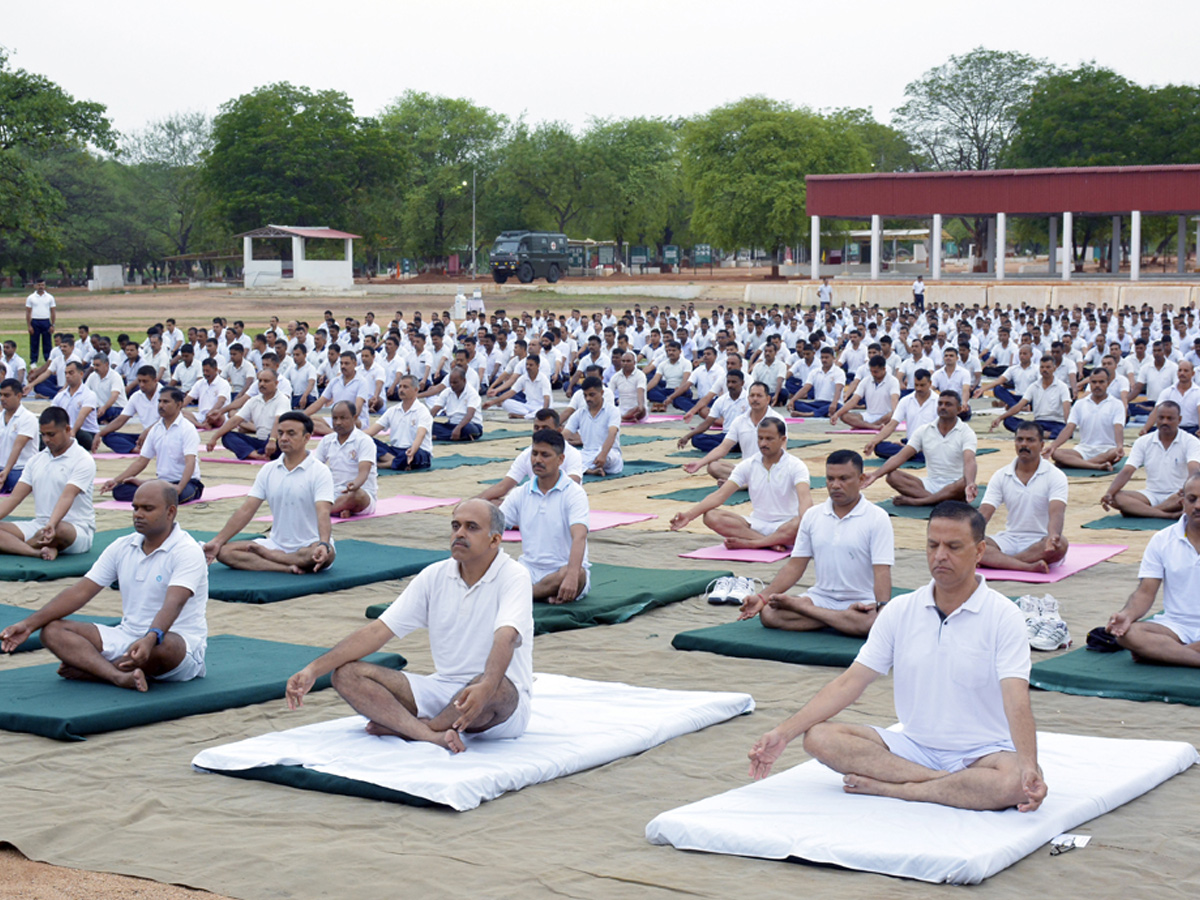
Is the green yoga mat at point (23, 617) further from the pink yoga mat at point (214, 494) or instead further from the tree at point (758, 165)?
the tree at point (758, 165)

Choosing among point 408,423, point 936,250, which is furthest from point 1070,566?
point 936,250

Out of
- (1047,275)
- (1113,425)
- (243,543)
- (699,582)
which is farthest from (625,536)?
(1047,275)

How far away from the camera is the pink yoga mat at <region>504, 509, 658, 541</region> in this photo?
464 inches

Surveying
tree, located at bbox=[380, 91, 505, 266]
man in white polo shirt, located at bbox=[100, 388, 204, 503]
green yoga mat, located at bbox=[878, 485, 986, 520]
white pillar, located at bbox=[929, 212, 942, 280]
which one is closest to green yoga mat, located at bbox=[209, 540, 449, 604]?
man in white polo shirt, located at bbox=[100, 388, 204, 503]

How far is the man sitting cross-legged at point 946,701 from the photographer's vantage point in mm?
4797

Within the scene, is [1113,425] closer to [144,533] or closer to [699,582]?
[699,582]

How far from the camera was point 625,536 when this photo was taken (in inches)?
458

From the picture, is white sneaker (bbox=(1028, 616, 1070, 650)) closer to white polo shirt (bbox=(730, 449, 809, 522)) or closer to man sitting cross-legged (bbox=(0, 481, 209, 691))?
white polo shirt (bbox=(730, 449, 809, 522))

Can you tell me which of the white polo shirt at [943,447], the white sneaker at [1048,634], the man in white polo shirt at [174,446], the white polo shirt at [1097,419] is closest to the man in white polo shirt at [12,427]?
the man in white polo shirt at [174,446]

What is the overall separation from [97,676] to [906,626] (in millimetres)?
3996

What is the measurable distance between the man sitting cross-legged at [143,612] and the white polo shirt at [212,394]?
1058 centimetres

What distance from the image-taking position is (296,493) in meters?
9.70

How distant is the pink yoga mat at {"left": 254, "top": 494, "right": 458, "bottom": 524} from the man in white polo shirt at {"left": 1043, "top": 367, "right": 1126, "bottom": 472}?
6.08 meters

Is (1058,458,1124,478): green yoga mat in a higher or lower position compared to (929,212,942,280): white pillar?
lower
